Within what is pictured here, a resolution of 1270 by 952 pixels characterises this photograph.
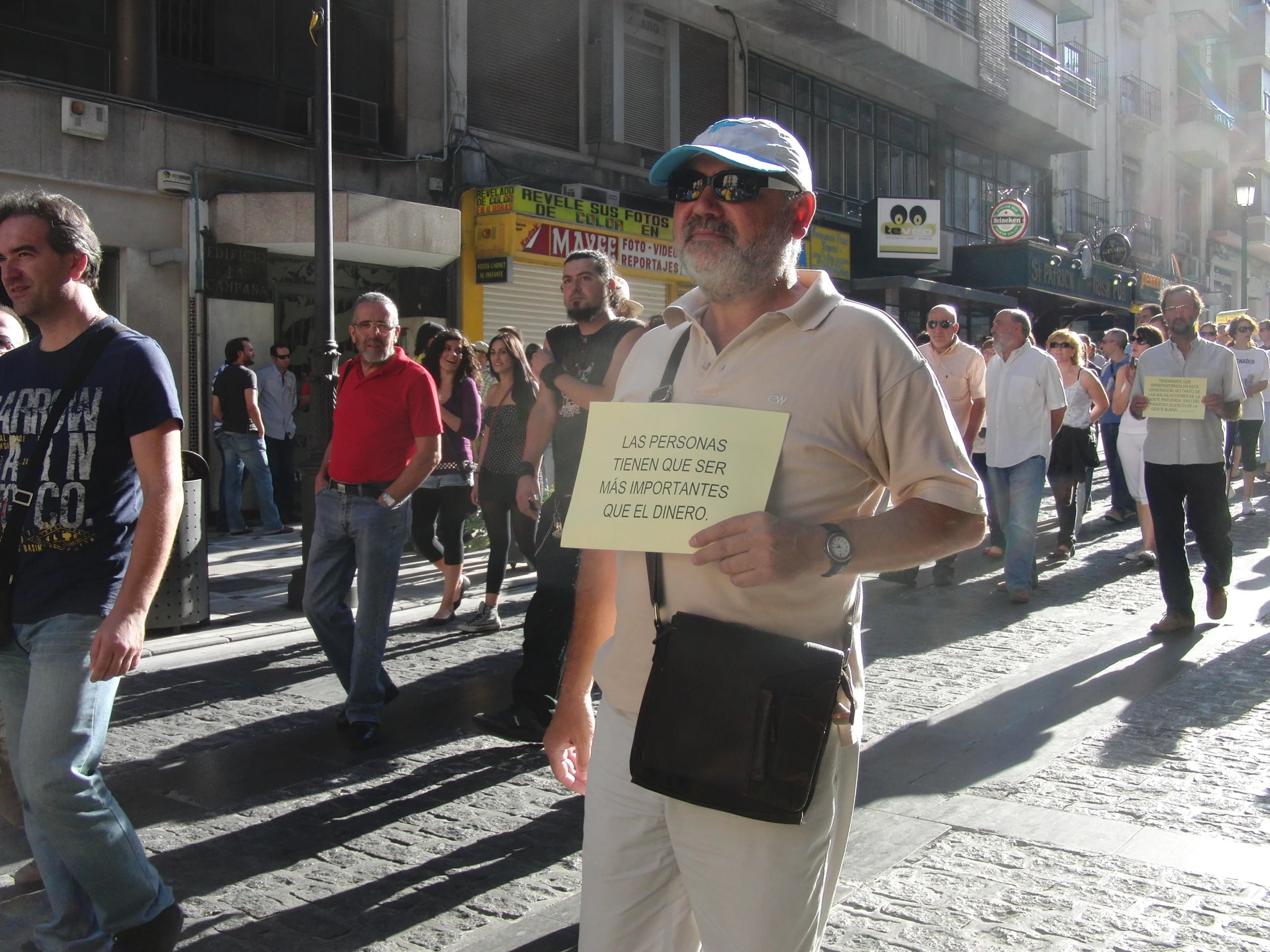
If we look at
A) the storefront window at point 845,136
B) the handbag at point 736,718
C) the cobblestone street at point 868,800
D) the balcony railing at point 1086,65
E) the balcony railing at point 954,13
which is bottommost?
the cobblestone street at point 868,800

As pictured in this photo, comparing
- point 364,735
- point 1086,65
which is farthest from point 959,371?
point 1086,65

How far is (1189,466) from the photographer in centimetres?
755

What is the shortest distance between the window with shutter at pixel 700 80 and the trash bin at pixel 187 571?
14252 mm

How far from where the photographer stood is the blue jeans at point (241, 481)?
12.8 metres

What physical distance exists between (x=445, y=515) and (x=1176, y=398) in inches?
185

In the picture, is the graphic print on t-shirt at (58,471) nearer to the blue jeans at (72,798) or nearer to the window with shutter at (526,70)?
the blue jeans at (72,798)

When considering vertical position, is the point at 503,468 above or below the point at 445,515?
above

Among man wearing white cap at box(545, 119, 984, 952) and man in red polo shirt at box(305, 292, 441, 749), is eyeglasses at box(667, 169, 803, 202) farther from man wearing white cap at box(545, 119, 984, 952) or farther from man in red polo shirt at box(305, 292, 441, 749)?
man in red polo shirt at box(305, 292, 441, 749)

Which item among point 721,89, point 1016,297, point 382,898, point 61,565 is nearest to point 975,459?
point 382,898

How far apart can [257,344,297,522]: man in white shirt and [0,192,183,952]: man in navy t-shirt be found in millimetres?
10528

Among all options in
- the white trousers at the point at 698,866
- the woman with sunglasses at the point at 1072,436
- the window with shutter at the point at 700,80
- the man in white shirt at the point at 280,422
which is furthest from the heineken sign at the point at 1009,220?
the white trousers at the point at 698,866

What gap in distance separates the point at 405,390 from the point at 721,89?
17.3 m

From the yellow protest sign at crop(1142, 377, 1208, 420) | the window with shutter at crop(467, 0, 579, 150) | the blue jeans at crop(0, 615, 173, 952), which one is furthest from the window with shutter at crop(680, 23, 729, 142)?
the blue jeans at crop(0, 615, 173, 952)

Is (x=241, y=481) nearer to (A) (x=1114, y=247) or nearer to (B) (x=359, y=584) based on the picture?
(B) (x=359, y=584)
